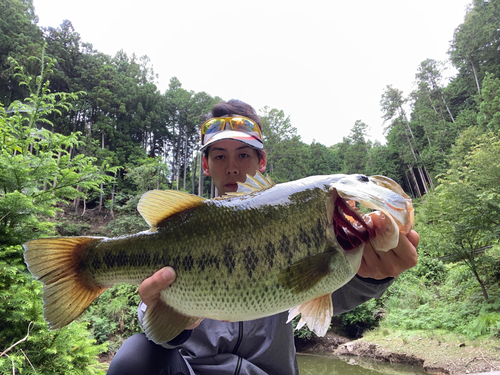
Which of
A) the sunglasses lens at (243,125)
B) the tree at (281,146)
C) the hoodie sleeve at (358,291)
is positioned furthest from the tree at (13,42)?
the hoodie sleeve at (358,291)

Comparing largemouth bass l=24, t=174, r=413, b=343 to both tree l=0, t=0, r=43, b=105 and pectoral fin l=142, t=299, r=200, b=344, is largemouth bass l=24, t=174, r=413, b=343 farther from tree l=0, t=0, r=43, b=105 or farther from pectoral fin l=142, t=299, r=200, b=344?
tree l=0, t=0, r=43, b=105

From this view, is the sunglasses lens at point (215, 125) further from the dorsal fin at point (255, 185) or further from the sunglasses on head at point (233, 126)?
the dorsal fin at point (255, 185)

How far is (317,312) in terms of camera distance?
4.14 ft

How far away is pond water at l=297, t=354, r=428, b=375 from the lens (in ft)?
24.9

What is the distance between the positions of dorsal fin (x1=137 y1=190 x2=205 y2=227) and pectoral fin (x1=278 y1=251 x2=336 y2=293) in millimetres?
535

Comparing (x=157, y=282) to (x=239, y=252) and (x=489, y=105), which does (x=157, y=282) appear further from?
(x=489, y=105)

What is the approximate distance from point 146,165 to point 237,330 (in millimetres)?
19373

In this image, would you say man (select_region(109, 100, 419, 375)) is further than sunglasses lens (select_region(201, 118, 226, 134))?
No

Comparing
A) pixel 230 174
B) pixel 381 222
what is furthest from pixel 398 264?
pixel 230 174

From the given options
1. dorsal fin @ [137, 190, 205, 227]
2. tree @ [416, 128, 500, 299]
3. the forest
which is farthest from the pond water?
dorsal fin @ [137, 190, 205, 227]

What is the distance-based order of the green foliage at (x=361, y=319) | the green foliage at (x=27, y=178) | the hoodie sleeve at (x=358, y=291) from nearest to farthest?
1. the hoodie sleeve at (x=358, y=291)
2. the green foliage at (x=27, y=178)
3. the green foliage at (x=361, y=319)

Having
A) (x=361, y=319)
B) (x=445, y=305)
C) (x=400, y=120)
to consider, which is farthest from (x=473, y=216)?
(x=400, y=120)

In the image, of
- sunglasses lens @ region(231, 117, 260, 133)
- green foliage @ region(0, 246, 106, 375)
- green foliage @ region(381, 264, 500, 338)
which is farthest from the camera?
green foliage @ region(381, 264, 500, 338)

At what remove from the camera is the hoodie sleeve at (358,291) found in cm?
175
